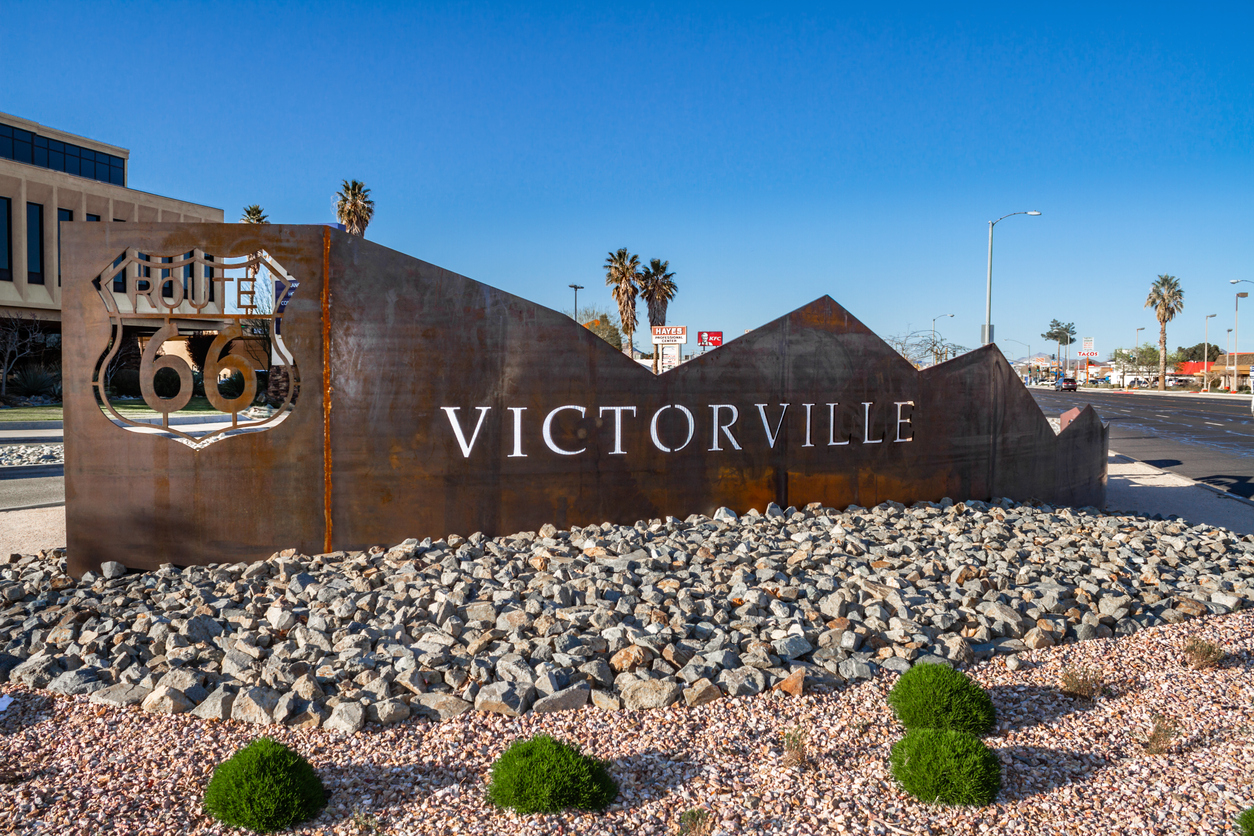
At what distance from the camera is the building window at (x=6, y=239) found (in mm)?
33188

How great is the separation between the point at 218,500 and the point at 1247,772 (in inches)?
261

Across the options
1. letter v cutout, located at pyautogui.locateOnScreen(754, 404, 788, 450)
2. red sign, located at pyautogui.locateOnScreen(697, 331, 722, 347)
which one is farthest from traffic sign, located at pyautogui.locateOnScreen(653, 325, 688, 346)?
letter v cutout, located at pyautogui.locateOnScreen(754, 404, 788, 450)

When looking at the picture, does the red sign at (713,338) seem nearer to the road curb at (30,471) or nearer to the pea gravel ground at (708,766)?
the road curb at (30,471)

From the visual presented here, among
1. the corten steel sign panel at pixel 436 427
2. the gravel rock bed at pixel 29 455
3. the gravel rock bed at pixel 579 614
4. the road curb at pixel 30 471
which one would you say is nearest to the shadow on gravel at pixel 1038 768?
the gravel rock bed at pixel 579 614

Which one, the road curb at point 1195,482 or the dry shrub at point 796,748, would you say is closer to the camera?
the dry shrub at point 796,748

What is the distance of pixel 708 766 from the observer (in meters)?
3.50

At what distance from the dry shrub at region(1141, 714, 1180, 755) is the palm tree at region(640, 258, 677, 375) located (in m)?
49.6

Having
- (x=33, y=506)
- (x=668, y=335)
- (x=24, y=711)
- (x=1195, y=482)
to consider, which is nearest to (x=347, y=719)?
(x=24, y=711)

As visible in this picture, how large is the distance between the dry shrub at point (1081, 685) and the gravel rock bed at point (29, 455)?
15.7m

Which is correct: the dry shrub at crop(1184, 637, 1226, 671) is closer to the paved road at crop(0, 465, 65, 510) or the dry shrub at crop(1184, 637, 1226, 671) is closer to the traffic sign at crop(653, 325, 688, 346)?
the paved road at crop(0, 465, 65, 510)

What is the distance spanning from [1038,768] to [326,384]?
213 inches

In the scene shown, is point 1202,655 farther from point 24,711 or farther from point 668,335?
point 668,335

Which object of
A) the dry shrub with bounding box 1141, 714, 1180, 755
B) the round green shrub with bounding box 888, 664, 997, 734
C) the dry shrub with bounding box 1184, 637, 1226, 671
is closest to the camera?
the dry shrub with bounding box 1141, 714, 1180, 755

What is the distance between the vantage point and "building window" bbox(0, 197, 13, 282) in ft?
109
